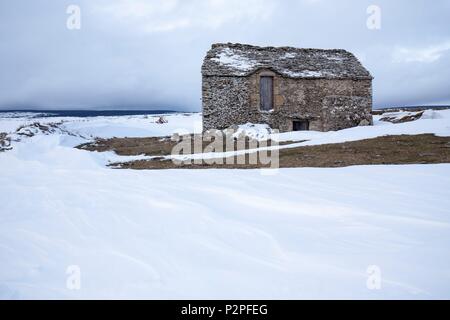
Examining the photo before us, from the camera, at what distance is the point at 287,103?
67.5ft

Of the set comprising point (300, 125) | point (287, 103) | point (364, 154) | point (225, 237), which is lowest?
point (225, 237)

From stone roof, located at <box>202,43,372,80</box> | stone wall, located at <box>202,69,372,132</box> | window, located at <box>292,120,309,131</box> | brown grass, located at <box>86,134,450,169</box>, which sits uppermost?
stone roof, located at <box>202,43,372,80</box>

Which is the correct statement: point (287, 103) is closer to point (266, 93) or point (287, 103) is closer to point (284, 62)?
point (266, 93)

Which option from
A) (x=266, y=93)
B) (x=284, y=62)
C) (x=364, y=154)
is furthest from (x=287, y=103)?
(x=364, y=154)

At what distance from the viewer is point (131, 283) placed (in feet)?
8.62

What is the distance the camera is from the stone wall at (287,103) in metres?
19.5

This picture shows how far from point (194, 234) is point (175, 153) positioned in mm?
10820

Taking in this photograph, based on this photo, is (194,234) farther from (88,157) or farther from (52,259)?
(88,157)

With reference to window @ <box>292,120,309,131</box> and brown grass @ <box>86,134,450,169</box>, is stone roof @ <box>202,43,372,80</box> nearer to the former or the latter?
window @ <box>292,120,309,131</box>

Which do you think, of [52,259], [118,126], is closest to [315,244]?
[52,259]

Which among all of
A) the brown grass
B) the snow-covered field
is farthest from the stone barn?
the snow-covered field

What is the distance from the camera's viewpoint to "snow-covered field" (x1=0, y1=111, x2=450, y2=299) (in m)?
2.59

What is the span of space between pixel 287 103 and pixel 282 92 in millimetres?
738

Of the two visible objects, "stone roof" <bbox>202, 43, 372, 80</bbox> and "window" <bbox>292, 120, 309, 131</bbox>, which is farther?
"window" <bbox>292, 120, 309, 131</bbox>
